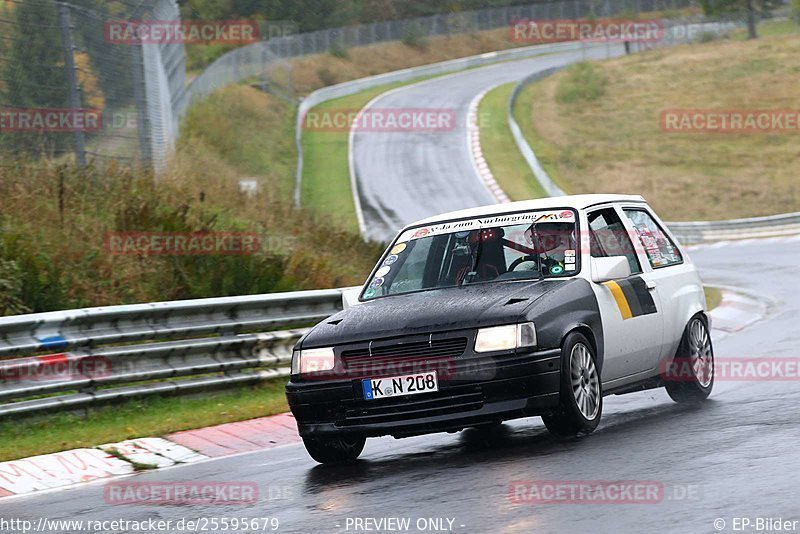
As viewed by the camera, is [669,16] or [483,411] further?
[669,16]

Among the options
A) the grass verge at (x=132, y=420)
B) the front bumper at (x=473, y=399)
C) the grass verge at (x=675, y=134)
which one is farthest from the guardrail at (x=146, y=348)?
the grass verge at (x=675, y=134)

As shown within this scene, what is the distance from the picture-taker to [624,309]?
872 cm

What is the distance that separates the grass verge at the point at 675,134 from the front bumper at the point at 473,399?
3167cm

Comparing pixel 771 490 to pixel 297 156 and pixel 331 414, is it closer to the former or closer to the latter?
pixel 331 414

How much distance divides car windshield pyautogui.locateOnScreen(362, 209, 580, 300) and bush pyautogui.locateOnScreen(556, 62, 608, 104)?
2068 inches

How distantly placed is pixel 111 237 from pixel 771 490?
9.75 meters

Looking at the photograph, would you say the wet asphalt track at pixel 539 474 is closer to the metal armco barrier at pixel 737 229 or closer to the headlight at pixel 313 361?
the headlight at pixel 313 361

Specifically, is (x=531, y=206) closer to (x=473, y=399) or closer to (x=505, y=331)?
(x=505, y=331)

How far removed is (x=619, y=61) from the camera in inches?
2847

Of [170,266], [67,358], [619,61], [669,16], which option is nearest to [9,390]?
[67,358]

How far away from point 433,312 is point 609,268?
1412 mm

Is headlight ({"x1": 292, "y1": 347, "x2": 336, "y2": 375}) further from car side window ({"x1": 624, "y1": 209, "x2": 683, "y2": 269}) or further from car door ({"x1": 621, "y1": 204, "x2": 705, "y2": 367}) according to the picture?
car side window ({"x1": 624, "y1": 209, "x2": 683, "y2": 269})

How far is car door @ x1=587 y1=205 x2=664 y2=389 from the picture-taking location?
8500mm

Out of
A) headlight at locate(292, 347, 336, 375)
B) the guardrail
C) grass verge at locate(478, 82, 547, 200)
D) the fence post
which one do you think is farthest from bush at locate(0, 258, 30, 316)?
grass verge at locate(478, 82, 547, 200)
